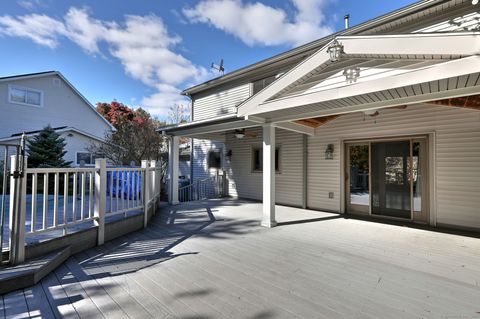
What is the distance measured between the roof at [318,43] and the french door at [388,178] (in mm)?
2867

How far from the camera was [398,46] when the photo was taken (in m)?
3.21

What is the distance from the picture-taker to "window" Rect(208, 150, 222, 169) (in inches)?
414

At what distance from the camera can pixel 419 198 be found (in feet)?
18.5

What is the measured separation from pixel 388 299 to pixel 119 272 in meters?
3.10

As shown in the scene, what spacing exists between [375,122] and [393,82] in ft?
10.7

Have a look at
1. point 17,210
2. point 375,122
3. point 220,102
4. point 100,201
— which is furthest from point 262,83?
point 17,210

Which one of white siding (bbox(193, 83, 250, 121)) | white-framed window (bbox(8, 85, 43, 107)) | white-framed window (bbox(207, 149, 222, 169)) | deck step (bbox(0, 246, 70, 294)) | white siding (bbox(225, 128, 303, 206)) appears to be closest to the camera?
deck step (bbox(0, 246, 70, 294))

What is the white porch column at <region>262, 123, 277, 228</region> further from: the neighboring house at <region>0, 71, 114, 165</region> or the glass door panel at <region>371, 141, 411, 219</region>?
the neighboring house at <region>0, 71, 114, 165</region>

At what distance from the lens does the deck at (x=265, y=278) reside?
2.22m

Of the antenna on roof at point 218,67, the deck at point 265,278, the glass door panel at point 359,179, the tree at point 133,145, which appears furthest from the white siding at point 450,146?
the tree at point 133,145

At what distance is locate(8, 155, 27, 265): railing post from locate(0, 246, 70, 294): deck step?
156 mm

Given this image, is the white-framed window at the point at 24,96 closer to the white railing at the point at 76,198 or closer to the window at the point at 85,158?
the window at the point at 85,158

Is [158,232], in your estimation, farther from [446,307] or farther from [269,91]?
[446,307]

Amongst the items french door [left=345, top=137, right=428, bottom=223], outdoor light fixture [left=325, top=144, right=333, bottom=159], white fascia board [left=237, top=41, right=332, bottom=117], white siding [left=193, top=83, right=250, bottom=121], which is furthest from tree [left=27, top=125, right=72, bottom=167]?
french door [left=345, top=137, right=428, bottom=223]
